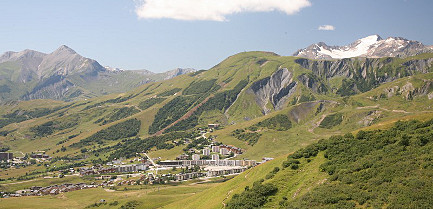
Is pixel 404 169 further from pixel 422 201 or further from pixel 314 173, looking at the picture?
pixel 314 173

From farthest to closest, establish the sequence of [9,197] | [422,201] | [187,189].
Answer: [9,197] → [187,189] → [422,201]

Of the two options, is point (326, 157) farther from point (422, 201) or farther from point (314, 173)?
point (422, 201)

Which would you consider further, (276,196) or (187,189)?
(187,189)

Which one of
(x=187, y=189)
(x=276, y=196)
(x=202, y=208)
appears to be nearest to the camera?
(x=276, y=196)

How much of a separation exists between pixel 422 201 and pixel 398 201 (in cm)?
290

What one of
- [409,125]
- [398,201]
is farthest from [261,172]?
[398,201]

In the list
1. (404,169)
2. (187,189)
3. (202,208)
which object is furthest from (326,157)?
(187,189)

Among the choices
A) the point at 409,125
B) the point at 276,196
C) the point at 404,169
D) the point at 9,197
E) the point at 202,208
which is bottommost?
the point at 9,197

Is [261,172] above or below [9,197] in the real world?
above

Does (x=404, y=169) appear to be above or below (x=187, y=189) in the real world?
above

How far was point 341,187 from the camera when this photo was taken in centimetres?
5678

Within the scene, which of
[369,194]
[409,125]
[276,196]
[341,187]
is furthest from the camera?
[409,125]

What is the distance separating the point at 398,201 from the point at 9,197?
21439cm

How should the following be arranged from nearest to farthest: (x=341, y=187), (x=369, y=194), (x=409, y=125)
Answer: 1. (x=369, y=194)
2. (x=341, y=187)
3. (x=409, y=125)
